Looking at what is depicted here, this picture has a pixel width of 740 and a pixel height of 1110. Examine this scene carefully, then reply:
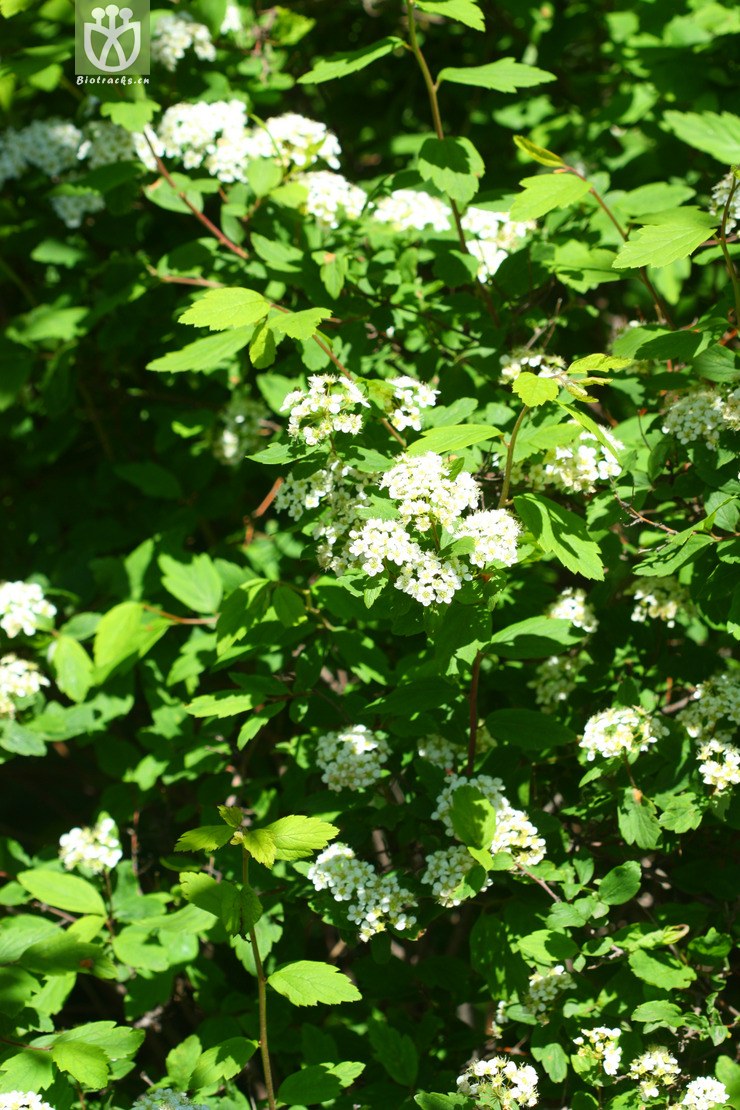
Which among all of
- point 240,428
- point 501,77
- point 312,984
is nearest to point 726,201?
point 501,77

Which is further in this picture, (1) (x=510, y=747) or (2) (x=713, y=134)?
(2) (x=713, y=134)

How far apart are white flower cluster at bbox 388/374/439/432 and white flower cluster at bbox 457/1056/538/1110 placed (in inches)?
47.3

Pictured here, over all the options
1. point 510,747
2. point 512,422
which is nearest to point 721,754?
point 510,747

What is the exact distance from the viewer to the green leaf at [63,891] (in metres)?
2.37

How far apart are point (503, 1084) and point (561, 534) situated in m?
1.04

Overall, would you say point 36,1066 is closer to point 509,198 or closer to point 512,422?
point 512,422

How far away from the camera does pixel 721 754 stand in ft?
6.81

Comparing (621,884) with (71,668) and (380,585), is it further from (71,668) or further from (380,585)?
(71,668)

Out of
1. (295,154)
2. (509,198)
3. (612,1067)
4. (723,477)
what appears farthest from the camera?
(295,154)

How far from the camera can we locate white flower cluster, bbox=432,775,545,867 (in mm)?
1971

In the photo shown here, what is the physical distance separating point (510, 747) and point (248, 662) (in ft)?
3.57

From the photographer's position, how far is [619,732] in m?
2.02

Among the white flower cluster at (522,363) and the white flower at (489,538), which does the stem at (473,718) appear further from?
the white flower cluster at (522,363)

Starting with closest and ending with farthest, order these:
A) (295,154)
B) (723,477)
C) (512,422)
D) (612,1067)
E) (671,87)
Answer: (612,1067) < (723,477) < (512,422) < (295,154) < (671,87)
